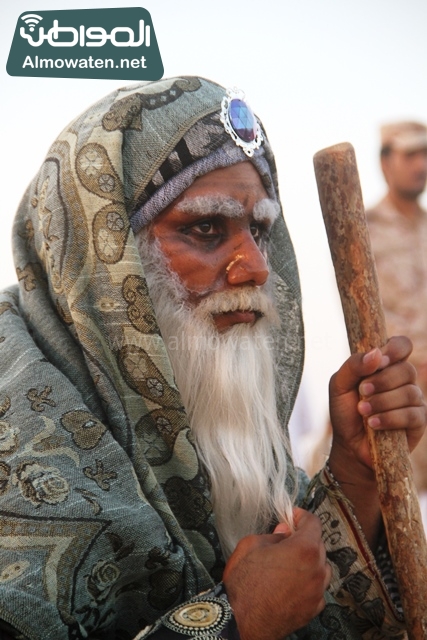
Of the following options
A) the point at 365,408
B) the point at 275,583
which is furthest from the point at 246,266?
the point at 275,583

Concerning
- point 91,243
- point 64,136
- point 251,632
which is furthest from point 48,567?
point 64,136

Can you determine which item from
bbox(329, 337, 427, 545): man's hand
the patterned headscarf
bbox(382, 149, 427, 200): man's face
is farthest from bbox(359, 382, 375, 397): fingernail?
bbox(382, 149, 427, 200): man's face

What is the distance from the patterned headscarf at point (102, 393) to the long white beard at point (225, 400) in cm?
14

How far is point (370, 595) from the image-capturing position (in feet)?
7.79

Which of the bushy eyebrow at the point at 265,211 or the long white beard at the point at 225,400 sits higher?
the bushy eyebrow at the point at 265,211

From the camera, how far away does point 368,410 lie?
2344 millimetres

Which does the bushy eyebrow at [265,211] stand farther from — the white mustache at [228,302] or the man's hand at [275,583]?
the man's hand at [275,583]

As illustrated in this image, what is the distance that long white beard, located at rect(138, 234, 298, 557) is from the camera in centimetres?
235

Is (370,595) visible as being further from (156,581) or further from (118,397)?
(118,397)

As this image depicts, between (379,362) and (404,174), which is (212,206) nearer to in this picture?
(379,362)

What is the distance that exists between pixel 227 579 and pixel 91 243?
3.27ft

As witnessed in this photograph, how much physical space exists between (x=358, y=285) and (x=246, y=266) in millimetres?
348

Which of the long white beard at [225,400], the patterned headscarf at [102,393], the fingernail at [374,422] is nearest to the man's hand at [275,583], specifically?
the patterned headscarf at [102,393]

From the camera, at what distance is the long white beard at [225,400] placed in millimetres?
2348
